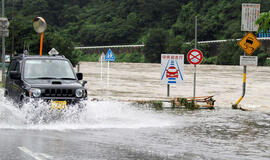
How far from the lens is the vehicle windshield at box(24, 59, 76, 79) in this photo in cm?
1327

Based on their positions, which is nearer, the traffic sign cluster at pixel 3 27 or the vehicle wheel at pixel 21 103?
the vehicle wheel at pixel 21 103

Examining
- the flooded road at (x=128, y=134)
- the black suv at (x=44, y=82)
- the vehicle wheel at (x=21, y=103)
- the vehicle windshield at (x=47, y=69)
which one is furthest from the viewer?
the vehicle windshield at (x=47, y=69)

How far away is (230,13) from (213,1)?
17.1 m

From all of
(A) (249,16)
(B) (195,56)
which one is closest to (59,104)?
(A) (249,16)

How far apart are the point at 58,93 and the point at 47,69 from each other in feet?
4.65

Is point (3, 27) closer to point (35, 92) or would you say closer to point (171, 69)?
point (171, 69)

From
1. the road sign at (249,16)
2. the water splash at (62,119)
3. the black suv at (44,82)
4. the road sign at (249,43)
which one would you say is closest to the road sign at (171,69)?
the road sign at (249,43)

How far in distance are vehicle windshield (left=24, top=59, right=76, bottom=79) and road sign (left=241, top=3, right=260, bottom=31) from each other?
26.1 feet

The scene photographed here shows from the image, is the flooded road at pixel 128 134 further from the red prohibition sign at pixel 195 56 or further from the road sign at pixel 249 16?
the red prohibition sign at pixel 195 56

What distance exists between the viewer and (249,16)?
19.0m

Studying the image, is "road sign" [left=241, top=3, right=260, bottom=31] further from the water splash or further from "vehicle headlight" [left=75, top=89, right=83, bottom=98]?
"vehicle headlight" [left=75, top=89, right=83, bottom=98]

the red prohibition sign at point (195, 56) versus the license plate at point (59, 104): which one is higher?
the red prohibition sign at point (195, 56)

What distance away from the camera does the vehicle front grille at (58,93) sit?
40.1ft

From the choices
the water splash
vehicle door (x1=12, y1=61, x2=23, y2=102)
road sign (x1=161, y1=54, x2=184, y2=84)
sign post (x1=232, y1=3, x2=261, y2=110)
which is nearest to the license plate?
the water splash
